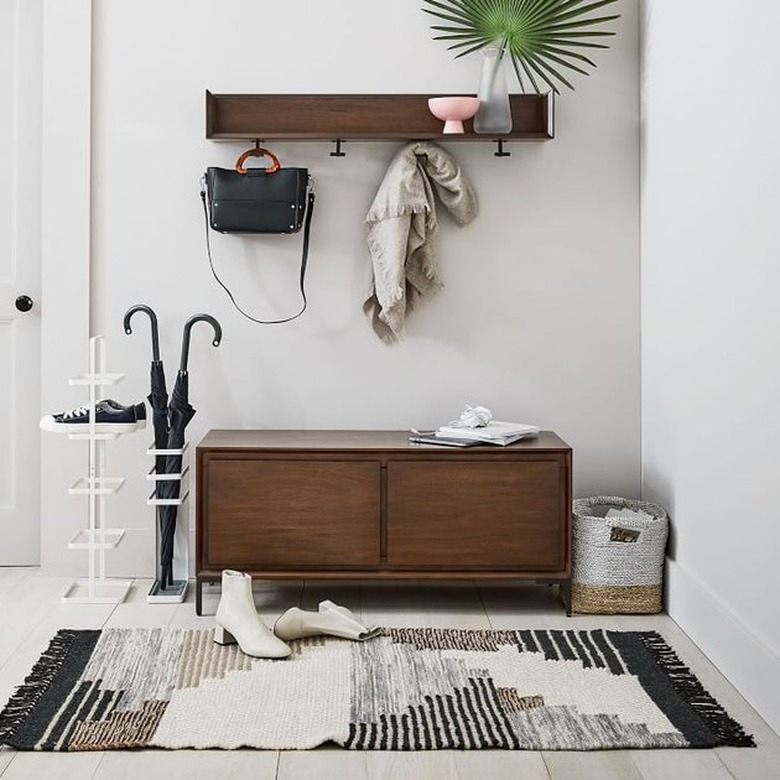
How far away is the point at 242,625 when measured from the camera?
3.10 metres

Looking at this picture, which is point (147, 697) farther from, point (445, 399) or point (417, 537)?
point (445, 399)

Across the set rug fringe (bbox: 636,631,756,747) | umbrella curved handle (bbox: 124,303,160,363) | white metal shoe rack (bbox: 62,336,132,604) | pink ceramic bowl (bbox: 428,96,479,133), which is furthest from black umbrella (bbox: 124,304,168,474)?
rug fringe (bbox: 636,631,756,747)

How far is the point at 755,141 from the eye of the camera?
8.91ft

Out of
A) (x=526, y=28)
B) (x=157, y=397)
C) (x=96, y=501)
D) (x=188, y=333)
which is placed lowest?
(x=96, y=501)

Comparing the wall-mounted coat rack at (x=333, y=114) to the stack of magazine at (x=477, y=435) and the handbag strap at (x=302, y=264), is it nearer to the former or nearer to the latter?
the handbag strap at (x=302, y=264)

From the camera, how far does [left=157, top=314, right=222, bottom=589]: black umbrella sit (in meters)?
3.63

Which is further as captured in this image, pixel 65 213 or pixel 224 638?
pixel 65 213

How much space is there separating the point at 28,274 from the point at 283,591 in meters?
1.45

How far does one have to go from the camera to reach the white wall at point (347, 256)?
152 inches


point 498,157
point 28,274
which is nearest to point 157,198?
point 28,274

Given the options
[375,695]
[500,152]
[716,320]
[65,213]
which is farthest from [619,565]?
[65,213]

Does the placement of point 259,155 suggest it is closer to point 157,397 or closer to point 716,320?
point 157,397

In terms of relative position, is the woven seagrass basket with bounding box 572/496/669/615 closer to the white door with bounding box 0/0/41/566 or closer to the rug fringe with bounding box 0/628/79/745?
the rug fringe with bounding box 0/628/79/745

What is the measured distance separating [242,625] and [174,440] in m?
0.79
